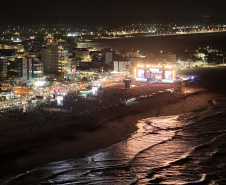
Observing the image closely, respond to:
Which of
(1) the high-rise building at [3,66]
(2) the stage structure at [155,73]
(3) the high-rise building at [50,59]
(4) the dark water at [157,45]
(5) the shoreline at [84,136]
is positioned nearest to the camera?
(5) the shoreline at [84,136]

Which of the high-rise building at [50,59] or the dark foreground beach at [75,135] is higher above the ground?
the high-rise building at [50,59]

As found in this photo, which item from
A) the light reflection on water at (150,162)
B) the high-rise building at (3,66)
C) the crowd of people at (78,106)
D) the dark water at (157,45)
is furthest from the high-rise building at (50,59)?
the dark water at (157,45)

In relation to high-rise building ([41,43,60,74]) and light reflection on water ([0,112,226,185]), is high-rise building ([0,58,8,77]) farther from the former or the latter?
light reflection on water ([0,112,226,185])

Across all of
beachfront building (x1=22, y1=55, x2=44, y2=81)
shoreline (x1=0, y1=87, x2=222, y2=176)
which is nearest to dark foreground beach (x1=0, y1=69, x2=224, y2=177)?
shoreline (x1=0, y1=87, x2=222, y2=176)

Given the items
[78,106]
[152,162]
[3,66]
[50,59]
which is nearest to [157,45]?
[50,59]

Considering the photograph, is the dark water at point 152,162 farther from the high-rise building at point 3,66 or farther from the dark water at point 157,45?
the dark water at point 157,45

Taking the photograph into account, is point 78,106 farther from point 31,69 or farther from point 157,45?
point 157,45

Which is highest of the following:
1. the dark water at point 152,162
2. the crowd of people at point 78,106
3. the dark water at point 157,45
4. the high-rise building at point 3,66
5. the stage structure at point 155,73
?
the dark water at point 157,45
